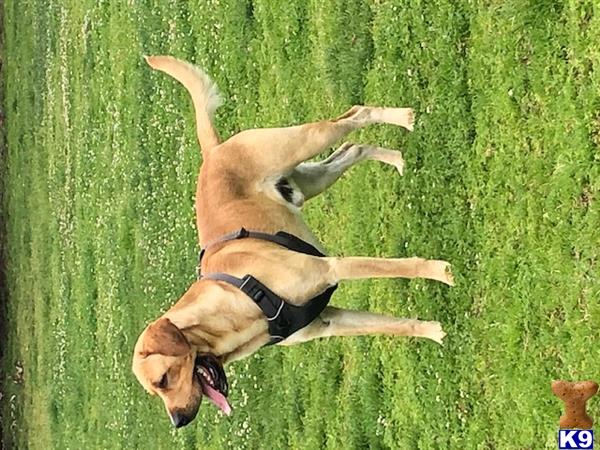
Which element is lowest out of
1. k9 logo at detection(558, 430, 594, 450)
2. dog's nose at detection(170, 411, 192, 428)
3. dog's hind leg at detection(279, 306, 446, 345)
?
k9 logo at detection(558, 430, 594, 450)

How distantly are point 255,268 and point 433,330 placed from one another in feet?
3.89

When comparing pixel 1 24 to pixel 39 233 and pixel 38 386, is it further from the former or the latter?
pixel 38 386

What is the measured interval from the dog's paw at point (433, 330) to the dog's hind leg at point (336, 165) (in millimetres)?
1076

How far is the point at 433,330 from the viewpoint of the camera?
5.07 metres

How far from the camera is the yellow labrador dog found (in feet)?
13.3

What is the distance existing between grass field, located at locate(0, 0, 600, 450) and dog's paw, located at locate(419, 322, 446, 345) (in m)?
0.08

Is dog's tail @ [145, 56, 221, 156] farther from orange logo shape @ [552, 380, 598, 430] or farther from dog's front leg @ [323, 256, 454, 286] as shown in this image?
orange logo shape @ [552, 380, 598, 430]

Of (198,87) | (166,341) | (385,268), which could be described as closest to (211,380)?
(166,341)

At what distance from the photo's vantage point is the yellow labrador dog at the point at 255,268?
4.06 metres

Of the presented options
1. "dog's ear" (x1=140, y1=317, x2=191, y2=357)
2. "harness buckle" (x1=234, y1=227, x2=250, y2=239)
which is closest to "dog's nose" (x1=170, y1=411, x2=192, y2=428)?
"dog's ear" (x1=140, y1=317, x2=191, y2=357)

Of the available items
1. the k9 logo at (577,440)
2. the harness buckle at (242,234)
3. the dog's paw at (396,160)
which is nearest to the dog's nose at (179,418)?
the harness buckle at (242,234)

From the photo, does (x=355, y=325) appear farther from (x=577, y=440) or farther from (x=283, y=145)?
(x=577, y=440)

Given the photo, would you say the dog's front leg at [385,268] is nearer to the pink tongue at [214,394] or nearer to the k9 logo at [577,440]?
the pink tongue at [214,394]

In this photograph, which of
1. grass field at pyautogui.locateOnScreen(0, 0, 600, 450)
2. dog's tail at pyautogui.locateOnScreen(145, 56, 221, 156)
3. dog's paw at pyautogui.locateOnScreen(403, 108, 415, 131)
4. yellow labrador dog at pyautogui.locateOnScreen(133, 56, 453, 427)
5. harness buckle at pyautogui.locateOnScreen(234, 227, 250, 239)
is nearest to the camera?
yellow labrador dog at pyautogui.locateOnScreen(133, 56, 453, 427)
